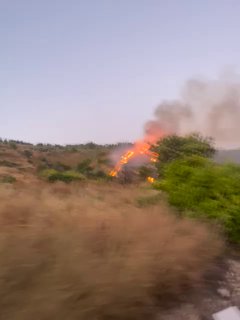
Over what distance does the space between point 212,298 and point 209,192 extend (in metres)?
5.64

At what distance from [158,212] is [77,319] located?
518 centimetres

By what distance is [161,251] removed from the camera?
683cm

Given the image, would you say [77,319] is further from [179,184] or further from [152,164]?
[152,164]

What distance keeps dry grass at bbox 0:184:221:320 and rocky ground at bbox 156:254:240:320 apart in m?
0.23

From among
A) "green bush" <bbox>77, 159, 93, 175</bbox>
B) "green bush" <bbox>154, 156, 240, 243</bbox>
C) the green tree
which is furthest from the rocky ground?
"green bush" <bbox>77, 159, 93, 175</bbox>

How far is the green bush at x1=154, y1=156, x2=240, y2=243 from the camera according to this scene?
36.0 ft

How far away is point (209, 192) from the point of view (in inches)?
476

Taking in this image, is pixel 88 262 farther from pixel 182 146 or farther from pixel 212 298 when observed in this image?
pixel 182 146

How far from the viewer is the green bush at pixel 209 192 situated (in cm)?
1096

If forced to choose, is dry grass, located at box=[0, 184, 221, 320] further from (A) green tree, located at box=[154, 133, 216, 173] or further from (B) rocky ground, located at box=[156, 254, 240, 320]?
(A) green tree, located at box=[154, 133, 216, 173]

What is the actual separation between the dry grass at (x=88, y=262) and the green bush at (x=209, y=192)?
2.64 metres

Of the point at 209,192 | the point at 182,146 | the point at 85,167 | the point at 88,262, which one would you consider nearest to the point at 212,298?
the point at 88,262

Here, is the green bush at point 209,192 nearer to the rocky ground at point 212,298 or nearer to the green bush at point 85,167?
the rocky ground at point 212,298

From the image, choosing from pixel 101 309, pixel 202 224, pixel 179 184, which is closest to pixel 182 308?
pixel 101 309
